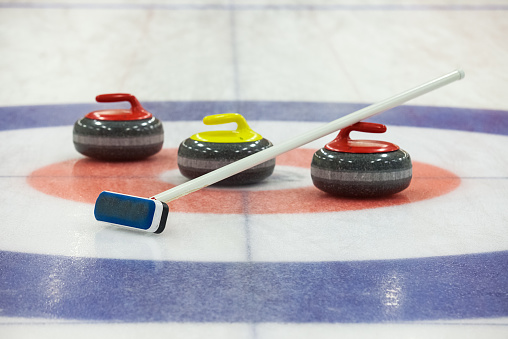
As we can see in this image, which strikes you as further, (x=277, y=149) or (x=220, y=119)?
(x=220, y=119)

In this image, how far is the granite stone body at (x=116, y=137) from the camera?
15.0ft

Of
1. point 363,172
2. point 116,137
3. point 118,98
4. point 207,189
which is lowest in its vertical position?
point 207,189

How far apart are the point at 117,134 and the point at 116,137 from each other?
0.02 metres

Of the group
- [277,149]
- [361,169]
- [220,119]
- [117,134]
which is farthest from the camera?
[117,134]

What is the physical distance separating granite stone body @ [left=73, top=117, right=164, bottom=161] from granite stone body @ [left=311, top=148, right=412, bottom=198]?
1.38m

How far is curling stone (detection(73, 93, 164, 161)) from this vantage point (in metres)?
4.58

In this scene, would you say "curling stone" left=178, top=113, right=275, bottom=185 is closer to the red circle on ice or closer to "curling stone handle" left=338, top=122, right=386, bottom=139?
the red circle on ice

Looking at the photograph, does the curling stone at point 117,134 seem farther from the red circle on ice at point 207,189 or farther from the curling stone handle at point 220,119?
the curling stone handle at point 220,119

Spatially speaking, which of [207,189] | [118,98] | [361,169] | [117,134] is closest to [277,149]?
[361,169]

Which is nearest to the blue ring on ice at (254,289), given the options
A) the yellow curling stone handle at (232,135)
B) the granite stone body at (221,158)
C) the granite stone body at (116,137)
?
the granite stone body at (221,158)

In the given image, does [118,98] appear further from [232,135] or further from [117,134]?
[232,135]

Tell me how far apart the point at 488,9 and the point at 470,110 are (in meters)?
3.31

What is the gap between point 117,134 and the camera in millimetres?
4582

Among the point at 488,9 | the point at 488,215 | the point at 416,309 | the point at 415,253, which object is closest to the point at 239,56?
the point at 488,9
